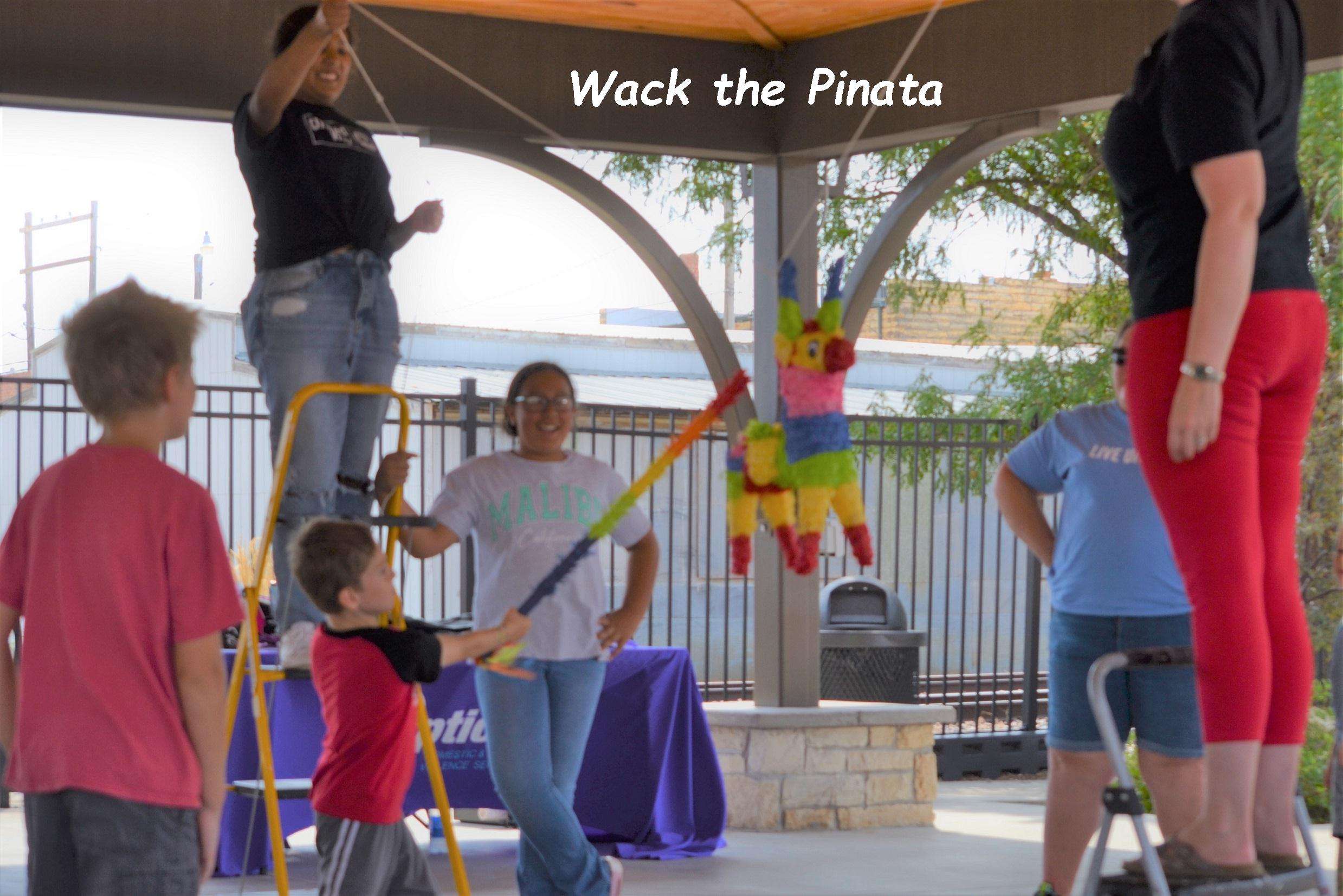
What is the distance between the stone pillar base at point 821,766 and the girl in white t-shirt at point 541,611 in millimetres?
2519

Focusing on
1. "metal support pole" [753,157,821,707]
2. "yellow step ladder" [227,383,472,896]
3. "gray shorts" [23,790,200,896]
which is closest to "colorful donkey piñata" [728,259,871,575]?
"yellow step ladder" [227,383,472,896]

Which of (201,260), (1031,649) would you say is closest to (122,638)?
(1031,649)

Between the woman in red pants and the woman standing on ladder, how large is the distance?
1569mm

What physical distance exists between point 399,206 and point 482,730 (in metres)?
1.68

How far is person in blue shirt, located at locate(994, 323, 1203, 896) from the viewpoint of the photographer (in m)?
3.21

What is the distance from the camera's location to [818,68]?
5.56 metres

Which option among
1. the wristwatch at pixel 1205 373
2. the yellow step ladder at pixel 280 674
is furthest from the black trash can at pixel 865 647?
the wristwatch at pixel 1205 373

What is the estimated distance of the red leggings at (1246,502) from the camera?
200cm

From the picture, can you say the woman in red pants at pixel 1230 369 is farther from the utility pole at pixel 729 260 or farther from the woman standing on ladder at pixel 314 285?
the utility pole at pixel 729 260

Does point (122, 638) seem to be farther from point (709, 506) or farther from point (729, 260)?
point (729, 260)

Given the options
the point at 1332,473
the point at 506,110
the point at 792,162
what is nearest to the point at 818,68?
the point at 792,162

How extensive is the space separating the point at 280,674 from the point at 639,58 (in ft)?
9.32

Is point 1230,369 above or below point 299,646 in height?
above

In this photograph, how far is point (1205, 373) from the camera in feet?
6.42
